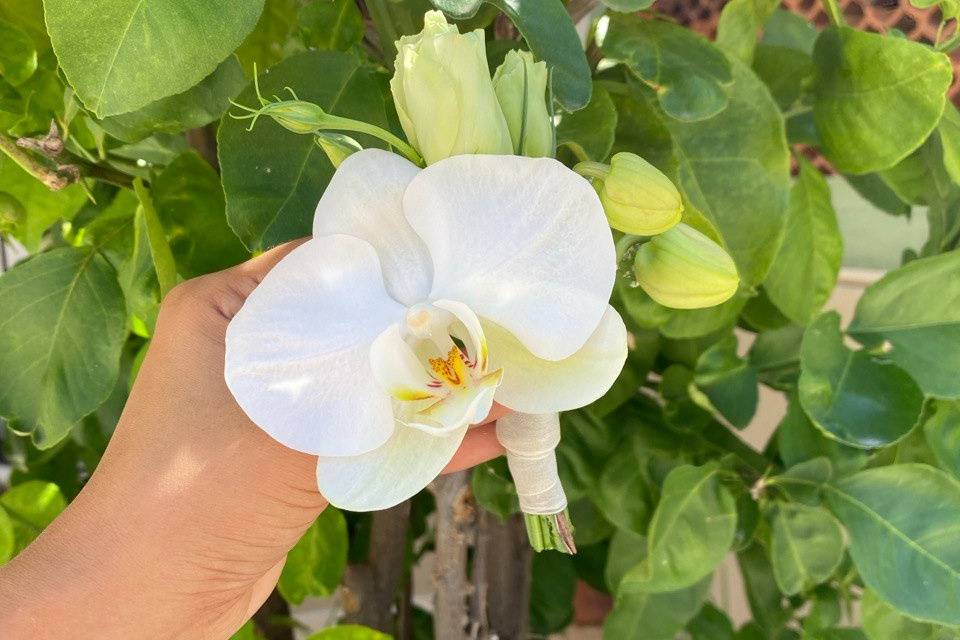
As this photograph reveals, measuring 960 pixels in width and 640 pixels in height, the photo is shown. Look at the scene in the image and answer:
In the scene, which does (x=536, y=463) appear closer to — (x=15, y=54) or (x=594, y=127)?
(x=594, y=127)

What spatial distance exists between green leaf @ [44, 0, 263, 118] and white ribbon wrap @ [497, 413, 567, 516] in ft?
0.51

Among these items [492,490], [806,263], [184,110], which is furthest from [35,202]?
[806,263]

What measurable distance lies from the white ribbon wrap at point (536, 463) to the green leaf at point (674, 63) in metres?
0.14

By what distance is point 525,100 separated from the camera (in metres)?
0.24

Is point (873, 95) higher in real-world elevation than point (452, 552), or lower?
higher

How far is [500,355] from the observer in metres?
0.25

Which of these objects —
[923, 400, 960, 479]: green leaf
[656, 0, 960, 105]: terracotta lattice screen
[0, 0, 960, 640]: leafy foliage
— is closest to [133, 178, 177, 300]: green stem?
[0, 0, 960, 640]: leafy foliage

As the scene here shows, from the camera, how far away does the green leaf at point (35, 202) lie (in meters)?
0.45

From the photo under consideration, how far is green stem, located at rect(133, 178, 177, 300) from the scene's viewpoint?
0.35 m

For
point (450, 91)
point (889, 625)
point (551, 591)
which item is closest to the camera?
point (450, 91)

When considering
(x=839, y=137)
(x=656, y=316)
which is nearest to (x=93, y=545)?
(x=656, y=316)

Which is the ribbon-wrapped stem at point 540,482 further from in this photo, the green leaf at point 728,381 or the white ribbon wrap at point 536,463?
the green leaf at point 728,381

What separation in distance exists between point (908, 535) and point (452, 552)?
25 centimetres

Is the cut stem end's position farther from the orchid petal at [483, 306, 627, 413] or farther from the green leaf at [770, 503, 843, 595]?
the green leaf at [770, 503, 843, 595]
